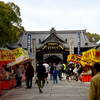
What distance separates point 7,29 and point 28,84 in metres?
10.2

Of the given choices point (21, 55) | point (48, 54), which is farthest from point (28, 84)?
point (48, 54)

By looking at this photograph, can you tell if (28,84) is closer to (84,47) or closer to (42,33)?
(84,47)

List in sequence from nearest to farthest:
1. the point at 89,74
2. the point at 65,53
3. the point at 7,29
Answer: the point at 89,74
the point at 7,29
the point at 65,53

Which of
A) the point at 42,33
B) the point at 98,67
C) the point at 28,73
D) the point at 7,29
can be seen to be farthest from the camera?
the point at 42,33

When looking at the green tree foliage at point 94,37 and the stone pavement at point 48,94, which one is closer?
the stone pavement at point 48,94

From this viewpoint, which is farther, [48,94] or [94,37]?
[94,37]

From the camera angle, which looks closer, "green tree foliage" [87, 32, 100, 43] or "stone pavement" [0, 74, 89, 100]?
"stone pavement" [0, 74, 89, 100]

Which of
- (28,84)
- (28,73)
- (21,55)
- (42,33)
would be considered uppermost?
(42,33)

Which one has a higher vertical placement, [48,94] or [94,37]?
[94,37]

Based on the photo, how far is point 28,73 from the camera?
10141 millimetres

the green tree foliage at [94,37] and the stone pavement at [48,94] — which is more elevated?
the green tree foliage at [94,37]

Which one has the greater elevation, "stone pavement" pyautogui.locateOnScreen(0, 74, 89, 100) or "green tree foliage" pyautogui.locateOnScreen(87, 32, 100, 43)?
"green tree foliage" pyautogui.locateOnScreen(87, 32, 100, 43)

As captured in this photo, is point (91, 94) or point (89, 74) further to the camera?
point (89, 74)

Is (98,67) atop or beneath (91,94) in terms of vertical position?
atop
